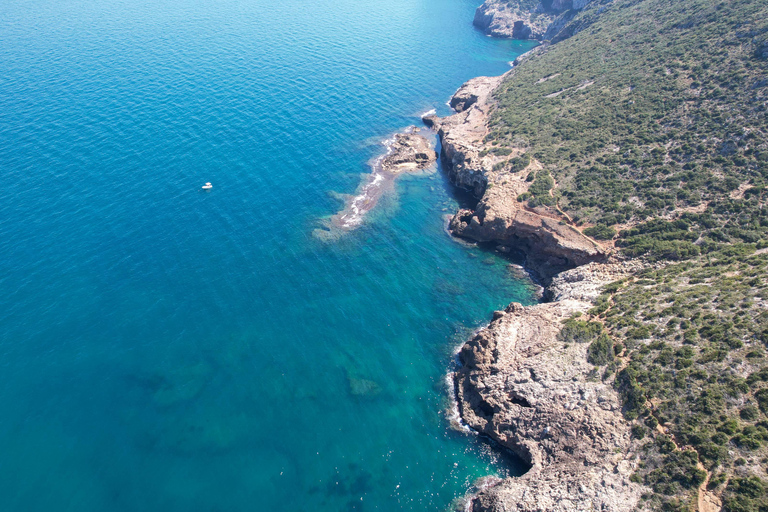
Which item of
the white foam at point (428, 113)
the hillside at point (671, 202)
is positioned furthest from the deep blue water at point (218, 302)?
the hillside at point (671, 202)

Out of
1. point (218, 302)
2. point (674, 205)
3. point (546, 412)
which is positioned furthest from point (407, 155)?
point (546, 412)

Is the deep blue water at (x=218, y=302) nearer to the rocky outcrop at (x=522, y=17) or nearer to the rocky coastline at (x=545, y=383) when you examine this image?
the rocky coastline at (x=545, y=383)

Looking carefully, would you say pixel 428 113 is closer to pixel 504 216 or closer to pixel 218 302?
pixel 504 216

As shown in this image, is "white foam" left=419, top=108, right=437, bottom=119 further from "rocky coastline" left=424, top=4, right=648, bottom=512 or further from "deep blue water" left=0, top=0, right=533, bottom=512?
"rocky coastline" left=424, top=4, right=648, bottom=512

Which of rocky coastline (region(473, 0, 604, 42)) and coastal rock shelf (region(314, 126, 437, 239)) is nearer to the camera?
coastal rock shelf (region(314, 126, 437, 239))

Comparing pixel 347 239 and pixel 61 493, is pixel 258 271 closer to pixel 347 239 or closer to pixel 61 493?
pixel 347 239

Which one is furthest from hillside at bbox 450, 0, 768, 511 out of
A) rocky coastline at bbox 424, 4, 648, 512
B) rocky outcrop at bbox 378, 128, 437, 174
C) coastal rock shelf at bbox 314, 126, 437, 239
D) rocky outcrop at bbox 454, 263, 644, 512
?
coastal rock shelf at bbox 314, 126, 437, 239
